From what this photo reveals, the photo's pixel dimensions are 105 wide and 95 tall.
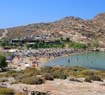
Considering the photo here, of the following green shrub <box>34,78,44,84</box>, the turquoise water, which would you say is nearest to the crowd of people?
the turquoise water

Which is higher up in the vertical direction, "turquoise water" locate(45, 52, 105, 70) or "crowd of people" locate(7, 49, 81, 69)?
"crowd of people" locate(7, 49, 81, 69)

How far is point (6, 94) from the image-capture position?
28.5 meters

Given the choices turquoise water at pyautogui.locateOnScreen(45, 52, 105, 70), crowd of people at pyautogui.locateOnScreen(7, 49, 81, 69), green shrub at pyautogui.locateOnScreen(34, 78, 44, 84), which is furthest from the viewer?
turquoise water at pyautogui.locateOnScreen(45, 52, 105, 70)

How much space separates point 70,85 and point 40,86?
3252mm

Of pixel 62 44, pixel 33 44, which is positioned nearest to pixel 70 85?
pixel 33 44

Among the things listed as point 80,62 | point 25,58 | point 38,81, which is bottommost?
point 80,62

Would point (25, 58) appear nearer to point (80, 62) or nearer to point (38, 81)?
point (80, 62)

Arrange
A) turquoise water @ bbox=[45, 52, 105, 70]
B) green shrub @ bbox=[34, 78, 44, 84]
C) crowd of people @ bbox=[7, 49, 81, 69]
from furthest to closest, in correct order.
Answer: turquoise water @ bbox=[45, 52, 105, 70], crowd of people @ bbox=[7, 49, 81, 69], green shrub @ bbox=[34, 78, 44, 84]

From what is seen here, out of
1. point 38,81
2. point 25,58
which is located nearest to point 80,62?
point 25,58

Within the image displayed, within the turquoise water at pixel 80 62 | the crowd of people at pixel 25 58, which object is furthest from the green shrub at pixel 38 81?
the turquoise water at pixel 80 62

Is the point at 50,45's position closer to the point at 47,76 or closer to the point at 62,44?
the point at 62,44

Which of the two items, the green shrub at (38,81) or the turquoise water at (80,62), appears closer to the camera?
the green shrub at (38,81)

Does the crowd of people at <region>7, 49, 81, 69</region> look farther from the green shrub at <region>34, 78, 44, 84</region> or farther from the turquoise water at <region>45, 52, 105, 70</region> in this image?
the green shrub at <region>34, 78, 44, 84</region>

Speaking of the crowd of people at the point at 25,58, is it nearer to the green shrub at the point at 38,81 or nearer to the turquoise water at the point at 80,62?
the turquoise water at the point at 80,62
